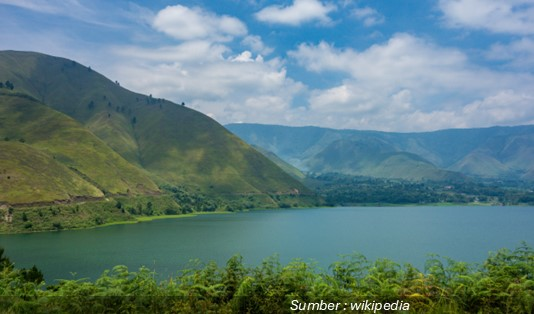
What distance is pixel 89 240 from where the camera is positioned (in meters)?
120

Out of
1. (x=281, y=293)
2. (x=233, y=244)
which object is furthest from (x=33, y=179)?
(x=281, y=293)

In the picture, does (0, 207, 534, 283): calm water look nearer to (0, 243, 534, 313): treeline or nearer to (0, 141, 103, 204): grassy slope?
(0, 141, 103, 204): grassy slope

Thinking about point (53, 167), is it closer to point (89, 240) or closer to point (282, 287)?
point (89, 240)

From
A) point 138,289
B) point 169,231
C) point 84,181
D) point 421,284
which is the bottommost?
point 169,231

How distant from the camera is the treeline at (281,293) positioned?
1327 cm

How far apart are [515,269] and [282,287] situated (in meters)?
8.90

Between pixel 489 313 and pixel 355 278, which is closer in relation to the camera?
pixel 489 313

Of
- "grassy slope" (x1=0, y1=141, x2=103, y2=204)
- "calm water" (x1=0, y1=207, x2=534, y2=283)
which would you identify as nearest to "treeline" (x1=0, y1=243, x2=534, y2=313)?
"calm water" (x1=0, y1=207, x2=534, y2=283)

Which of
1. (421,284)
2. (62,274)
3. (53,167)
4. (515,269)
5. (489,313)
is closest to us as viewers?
(489,313)

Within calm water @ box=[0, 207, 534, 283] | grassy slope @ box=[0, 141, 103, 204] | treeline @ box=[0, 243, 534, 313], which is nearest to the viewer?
treeline @ box=[0, 243, 534, 313]

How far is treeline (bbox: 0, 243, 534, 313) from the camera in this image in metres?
13.3

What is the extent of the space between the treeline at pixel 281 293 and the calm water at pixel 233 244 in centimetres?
5310

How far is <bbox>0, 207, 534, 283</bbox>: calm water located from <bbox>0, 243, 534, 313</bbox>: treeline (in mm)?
53104

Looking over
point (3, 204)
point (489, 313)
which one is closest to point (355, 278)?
point (489, 313)
